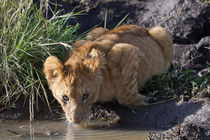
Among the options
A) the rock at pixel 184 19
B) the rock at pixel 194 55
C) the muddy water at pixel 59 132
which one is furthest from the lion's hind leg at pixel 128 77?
the rock at pixel 184 19

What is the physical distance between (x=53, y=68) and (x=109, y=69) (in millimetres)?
945

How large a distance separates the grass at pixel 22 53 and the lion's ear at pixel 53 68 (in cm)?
55

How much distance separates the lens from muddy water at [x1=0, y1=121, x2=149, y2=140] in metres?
6.07

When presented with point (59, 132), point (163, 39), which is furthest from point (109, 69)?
point (163, 39)

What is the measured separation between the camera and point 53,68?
608cm

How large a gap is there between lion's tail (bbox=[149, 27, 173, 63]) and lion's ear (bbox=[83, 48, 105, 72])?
83.8 inches

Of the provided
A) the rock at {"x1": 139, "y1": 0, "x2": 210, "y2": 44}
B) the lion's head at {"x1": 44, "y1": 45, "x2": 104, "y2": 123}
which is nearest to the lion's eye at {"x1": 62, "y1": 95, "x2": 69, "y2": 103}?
the lion's head at {"x1": 44, "y1": 45, "x2": 104, "y2": 123}

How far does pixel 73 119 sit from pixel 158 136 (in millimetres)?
1151

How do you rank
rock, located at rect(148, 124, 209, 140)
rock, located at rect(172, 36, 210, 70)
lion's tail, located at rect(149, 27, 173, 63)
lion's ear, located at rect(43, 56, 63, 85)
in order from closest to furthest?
1. rock, located at rect(148, 124, 209, 140)
2. lion's ear, located at rect(43, 56, 63, 85)
3. lion's tail, located at rect(149, 27, 173, 63)
4. rock, located at rect(172, 36, 210, 70)

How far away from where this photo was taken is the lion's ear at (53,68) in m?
6.02

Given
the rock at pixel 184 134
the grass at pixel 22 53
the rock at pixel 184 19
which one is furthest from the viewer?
the rock at pixel 184 19

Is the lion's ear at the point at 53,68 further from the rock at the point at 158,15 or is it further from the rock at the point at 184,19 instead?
the rock at the point at 184,19

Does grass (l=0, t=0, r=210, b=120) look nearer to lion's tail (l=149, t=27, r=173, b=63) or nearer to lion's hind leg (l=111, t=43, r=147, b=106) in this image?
lion's hind leg (l=111, t=43, r=147, b=106)

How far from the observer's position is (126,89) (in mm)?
6598
